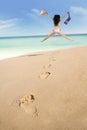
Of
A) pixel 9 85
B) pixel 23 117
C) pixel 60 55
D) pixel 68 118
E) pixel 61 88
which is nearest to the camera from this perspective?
pixel 68 118

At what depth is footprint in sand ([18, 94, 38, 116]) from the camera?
365 centimetres

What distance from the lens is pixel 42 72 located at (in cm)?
459

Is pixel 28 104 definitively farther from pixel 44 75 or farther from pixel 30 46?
pixel 30 46

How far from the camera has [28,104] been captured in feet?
12.5

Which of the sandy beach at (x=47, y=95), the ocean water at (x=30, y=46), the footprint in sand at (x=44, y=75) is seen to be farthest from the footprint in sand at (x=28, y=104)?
the ocean water at (x=30, y=46)

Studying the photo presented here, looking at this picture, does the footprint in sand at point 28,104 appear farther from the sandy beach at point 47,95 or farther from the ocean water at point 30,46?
the ocean water at point 30,46

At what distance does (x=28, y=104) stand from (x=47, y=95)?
0.27 meters

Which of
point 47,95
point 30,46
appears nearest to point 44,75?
point 47,95

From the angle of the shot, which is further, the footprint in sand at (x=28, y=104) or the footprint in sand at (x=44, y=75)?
the footprint in sand at (x=44, y=75)

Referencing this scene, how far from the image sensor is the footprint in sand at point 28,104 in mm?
3648

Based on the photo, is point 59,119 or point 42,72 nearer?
point 59,119

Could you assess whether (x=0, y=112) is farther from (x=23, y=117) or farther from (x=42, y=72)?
(x=42, y=72)

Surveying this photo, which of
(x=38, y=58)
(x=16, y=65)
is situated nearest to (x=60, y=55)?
(x=38, y=58)

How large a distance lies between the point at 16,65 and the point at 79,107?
224cm
